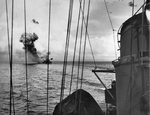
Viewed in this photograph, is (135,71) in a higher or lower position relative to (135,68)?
lower

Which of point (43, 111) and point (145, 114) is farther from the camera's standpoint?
point (43, 111)

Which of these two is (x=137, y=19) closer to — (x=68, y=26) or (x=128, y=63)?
(x=128, y=63)

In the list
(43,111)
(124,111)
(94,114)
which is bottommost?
(43,111)

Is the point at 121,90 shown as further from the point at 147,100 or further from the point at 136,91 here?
the point at 147,100

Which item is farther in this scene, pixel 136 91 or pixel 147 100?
pixel 136 91

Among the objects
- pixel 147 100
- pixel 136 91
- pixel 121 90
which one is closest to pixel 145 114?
pixel 147 100

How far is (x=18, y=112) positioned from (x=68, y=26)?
1916cm

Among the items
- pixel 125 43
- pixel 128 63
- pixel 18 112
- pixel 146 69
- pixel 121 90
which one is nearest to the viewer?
pixel 146 69

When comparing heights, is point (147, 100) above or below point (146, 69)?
below

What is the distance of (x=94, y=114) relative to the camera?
1472cm

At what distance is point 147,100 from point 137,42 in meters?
2.65

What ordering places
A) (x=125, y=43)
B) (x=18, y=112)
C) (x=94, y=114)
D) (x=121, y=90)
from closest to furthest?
(x=121, y=90) → (x=125, y=43) → (x=94, y=114) → (x=18, y=112)

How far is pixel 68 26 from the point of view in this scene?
29.7 ft

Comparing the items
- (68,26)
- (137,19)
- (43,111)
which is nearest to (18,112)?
(43,111)
